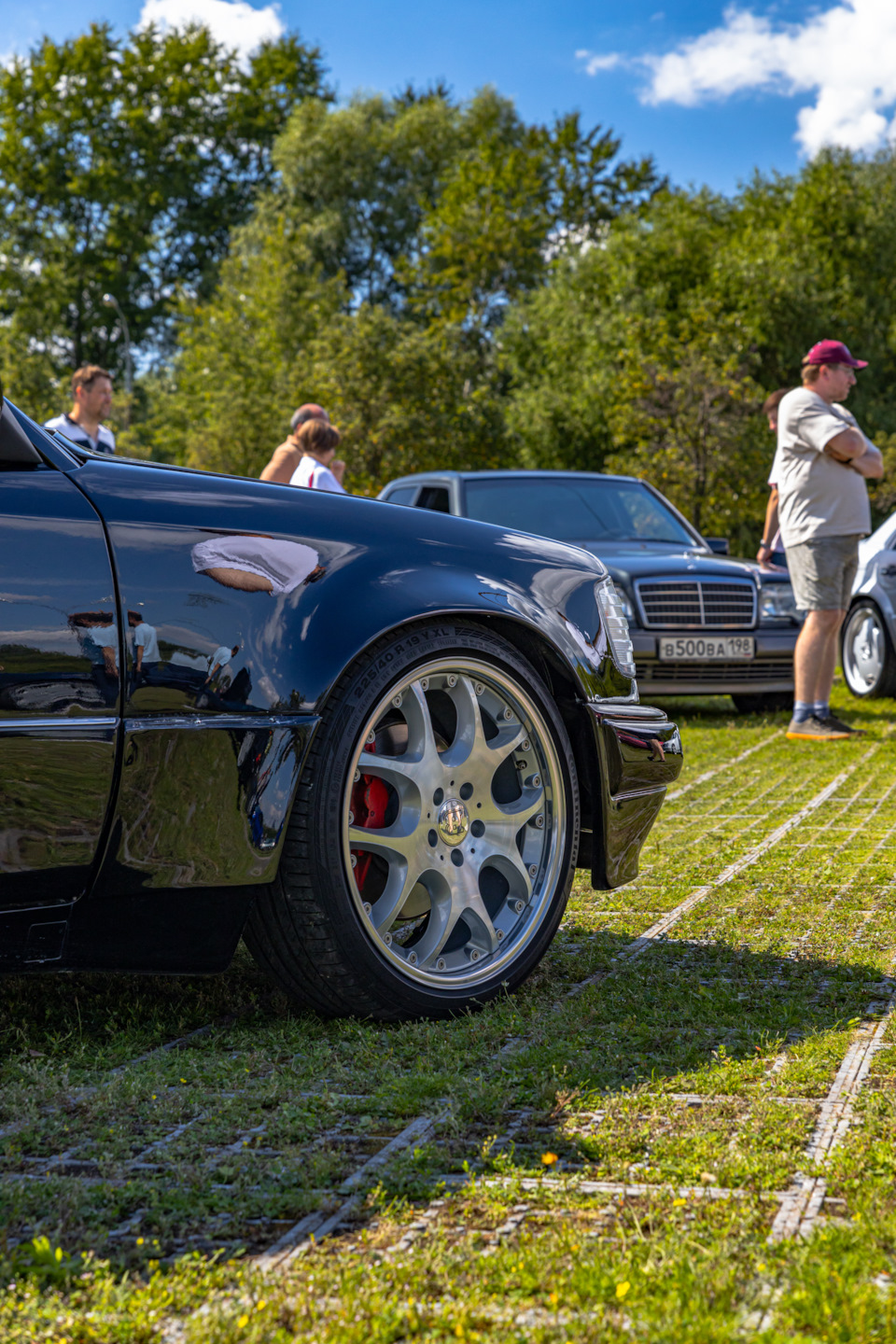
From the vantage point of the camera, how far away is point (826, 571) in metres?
8.51

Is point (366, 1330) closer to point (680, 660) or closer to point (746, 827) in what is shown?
point (746, 827)

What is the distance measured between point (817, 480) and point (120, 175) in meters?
45.7

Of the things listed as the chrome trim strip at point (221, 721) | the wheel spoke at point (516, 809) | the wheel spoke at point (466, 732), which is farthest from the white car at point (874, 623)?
the chrome trim strip at point (221, 721)

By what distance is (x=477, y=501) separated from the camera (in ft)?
33.5

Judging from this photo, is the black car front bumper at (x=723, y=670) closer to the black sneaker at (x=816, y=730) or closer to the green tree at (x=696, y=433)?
the black sneaker at (x=816, y=730)

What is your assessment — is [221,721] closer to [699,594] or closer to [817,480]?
[817,480]

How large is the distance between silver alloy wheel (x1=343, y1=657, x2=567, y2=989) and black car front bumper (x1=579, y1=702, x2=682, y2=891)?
0.48 feet

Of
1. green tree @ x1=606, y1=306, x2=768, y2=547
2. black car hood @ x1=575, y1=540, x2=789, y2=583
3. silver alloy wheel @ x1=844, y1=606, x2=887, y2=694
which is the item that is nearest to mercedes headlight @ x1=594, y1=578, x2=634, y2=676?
black car hood @ x1=575, y1=540, x2=789, y2=583

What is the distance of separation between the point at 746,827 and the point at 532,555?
8.10ft

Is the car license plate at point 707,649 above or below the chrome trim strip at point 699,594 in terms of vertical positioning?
below

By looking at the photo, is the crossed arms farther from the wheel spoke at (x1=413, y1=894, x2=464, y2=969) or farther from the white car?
the wheel spoke at (x1=413, y1=894, x2=464, y2=969)

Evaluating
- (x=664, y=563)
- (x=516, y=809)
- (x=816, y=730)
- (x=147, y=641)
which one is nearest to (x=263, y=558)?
(x=147, y=641)

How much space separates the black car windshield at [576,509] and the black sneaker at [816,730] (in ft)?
7.31

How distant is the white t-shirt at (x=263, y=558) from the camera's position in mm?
2902
